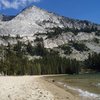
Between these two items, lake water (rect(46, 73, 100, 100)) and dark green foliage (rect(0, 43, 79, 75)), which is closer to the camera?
lake water (rect(46, 73, 100, 100))

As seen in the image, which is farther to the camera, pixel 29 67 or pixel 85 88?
pixel 29 67

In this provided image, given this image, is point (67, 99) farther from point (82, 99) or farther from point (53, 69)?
point (53, 69)

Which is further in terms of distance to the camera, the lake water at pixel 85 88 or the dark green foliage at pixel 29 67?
the dark green foliage at pixel 29 67

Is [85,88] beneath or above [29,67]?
beneath

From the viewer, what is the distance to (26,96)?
3152 centimetres

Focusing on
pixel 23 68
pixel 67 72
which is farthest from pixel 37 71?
pixel 67 72

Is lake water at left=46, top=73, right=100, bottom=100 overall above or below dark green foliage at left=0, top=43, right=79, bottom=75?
below

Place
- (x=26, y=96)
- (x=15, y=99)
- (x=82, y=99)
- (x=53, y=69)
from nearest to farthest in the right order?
1. (x=15, y=99)
2. (x=26, y=96)
3. (x=82, y=99)
4. (x=53, y=69)

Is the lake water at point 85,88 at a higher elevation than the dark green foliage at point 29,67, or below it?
below

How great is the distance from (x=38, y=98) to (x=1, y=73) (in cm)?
13311

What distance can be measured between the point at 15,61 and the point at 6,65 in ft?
54.2

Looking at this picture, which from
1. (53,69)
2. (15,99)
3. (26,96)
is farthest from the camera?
(53,69)

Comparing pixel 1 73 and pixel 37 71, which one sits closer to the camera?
pixel 1 73

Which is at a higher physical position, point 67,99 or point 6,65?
point 6,65
